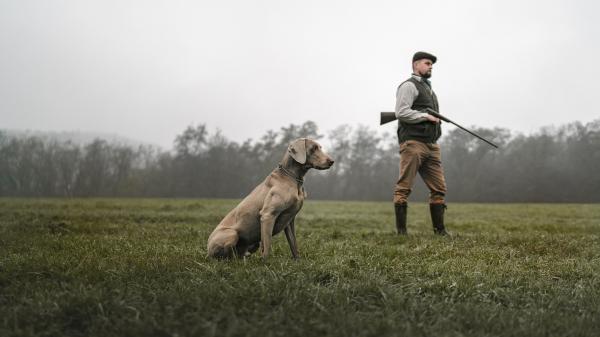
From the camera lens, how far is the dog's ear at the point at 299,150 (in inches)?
203

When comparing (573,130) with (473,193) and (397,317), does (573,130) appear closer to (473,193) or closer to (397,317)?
(473,193)

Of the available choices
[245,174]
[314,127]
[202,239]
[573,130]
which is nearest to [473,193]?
[573,130]

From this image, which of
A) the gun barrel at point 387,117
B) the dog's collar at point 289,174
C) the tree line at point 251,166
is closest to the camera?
the dog's collar at point 289,174

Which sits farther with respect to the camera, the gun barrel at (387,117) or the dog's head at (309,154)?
the gun barrel at (387,117)

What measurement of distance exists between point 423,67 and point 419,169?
6.48 ft

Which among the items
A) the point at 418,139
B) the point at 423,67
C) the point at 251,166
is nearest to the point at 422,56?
the point at 423,67

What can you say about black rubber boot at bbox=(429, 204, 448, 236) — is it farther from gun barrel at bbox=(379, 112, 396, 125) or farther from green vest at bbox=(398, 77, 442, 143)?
gun barrel at bbox=(379, 112, 396, 125)

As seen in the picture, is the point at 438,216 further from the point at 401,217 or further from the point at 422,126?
the point at 422,126

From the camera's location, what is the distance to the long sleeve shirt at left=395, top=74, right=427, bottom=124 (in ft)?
→ 26.6

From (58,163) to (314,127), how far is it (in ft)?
129

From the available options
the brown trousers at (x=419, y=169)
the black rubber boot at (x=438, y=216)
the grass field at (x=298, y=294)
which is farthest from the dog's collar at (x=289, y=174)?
the black rubber boot at (x=438, y=216)

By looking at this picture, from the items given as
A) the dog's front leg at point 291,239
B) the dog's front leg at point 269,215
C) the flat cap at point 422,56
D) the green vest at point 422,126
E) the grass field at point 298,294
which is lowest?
the grass field at point 298,294

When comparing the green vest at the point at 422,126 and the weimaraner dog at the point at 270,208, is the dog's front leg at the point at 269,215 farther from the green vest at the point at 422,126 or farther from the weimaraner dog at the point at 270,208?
the green vest at the point at 422,126

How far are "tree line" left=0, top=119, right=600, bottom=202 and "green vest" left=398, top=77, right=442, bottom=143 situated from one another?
50.7 meters
